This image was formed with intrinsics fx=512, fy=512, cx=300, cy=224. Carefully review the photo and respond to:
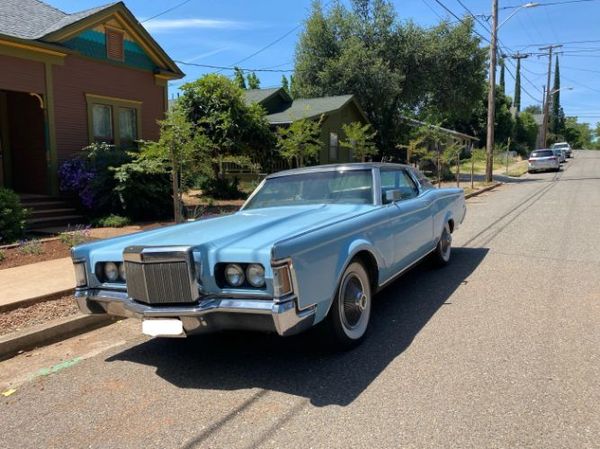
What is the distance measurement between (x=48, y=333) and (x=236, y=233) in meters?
2.29

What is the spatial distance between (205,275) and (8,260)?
18.7ft

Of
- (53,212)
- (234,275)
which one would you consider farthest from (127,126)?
(234,275)

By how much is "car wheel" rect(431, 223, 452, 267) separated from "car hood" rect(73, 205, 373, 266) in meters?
2.44

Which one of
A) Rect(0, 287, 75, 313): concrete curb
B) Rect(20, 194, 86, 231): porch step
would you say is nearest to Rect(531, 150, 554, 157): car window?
Rect(20, 194, 86, 231): porch step

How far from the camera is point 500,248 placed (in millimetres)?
8711

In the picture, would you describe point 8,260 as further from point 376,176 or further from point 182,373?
point 376,176

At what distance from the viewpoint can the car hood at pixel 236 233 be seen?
3.61 meters

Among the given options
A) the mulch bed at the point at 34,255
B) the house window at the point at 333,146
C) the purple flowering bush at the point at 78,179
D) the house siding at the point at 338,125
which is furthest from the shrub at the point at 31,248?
the house window at the point at 333,146

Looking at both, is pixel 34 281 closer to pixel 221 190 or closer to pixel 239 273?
pixel 239 273

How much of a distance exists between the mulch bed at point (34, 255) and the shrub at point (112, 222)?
75.5 inches

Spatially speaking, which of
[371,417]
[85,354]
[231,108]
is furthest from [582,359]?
[231,108]

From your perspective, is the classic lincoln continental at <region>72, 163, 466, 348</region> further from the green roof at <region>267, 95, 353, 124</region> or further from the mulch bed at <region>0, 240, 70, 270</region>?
the green roof at <region>267, 95, 353, 124</region>

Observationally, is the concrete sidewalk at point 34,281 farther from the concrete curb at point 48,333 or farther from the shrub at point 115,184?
the shrub at point 115,184

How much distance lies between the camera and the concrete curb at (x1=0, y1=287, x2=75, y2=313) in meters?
5.43
